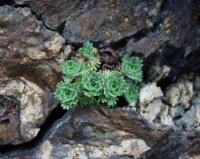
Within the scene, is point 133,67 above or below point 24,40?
below

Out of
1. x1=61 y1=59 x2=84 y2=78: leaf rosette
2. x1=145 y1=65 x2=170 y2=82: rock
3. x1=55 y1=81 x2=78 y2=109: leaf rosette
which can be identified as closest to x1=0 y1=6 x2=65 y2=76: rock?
x1=61 y1=59 x2=84 y2=78: leaf rosette

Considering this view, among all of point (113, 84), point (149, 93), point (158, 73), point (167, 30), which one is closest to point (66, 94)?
point (113, 84)

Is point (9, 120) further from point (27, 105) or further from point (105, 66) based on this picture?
point (105, 66)

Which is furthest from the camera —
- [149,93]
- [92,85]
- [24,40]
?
[149,93]

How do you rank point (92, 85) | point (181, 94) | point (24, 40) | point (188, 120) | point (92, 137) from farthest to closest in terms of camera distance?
point (181, 94) < point (188, 120) < point (92, 137) < point (24, 40) < point (92, 85)

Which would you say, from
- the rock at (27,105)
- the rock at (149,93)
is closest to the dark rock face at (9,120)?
the rock at (27,105)

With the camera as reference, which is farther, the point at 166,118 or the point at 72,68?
the point at 166,118

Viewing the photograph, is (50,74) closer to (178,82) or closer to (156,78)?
(156,78)

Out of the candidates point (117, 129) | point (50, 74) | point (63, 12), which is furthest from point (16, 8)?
point (117, 129)
